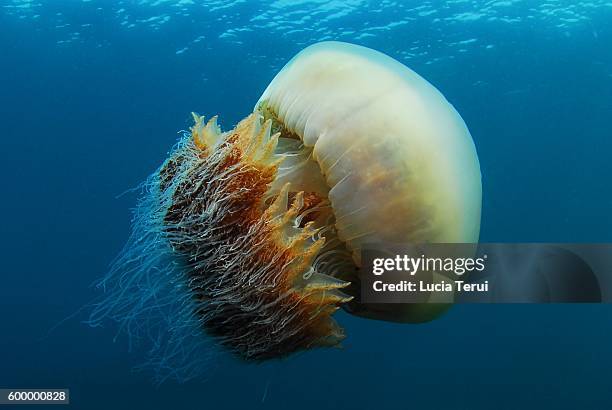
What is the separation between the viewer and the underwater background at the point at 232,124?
48.5ft

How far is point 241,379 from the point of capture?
18.2 m

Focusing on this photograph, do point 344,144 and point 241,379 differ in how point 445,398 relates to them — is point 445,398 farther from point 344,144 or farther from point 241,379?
point 344,144

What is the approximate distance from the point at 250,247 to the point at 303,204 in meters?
0.28

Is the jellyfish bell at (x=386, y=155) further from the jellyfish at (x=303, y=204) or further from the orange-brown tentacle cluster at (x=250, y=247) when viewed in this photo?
the orange-brown tentacle cluster at (x=250, y=247)

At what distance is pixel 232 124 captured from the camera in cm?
1850

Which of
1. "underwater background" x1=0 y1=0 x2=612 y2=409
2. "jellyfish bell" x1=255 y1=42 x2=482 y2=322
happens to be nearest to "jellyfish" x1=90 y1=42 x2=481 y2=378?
"jellyfish bell" x1=255 y1=42 x2=482 y2=322

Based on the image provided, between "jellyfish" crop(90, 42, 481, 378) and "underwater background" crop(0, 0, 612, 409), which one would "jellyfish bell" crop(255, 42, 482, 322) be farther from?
"underwater background" crop(0, 0, 612, 409)

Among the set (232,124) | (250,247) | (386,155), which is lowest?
(232,124)

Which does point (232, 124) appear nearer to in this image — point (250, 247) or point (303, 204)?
point (303, 204)

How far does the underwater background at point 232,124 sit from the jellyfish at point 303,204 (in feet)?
38.2

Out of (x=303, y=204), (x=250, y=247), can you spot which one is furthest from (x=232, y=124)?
(x=250, y=247)

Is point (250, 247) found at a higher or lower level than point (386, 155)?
lower

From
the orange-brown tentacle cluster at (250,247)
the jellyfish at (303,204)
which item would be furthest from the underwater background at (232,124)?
the orange-brown tentacle cluster at (250,247)

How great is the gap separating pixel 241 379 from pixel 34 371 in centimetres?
644
